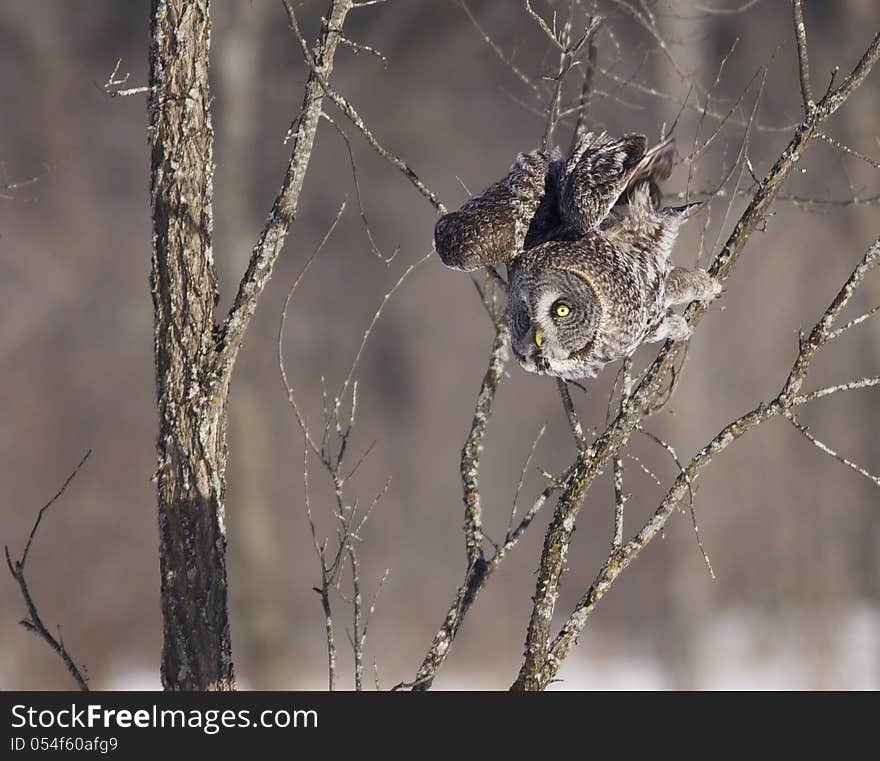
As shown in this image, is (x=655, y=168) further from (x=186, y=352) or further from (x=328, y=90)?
(x=186, y=352)

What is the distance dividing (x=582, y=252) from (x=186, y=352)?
908mm

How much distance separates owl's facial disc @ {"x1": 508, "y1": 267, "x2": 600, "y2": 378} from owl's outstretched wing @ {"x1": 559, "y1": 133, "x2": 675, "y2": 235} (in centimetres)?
14

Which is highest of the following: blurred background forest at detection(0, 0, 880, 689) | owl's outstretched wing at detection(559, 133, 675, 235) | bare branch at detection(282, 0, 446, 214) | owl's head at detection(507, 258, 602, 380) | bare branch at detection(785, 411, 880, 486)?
blurred background forest at detection(0, 0, 880, 689)

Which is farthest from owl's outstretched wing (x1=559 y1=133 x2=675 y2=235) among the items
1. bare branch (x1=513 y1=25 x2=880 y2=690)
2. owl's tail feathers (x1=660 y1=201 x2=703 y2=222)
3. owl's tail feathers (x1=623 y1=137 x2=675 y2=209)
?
bare branch (x1=513 y1=25 x2=880 y2=690)

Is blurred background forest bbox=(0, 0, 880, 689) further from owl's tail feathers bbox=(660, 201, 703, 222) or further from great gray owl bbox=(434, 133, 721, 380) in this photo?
great gray owl bbox=(434, 133, 721, 380)

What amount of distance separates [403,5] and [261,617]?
516 centimetres

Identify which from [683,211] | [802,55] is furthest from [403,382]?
[802,55]

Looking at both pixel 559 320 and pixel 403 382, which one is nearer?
pixel 559 320

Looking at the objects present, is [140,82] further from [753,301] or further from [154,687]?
[753,301]

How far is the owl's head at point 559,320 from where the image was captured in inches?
95.1

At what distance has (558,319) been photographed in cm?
243

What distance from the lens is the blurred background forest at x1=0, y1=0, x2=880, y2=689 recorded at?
27.1 ft

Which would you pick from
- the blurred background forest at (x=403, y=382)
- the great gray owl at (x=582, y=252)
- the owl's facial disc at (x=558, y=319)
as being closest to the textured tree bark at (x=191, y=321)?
the great gray owl at (x=582, y=252)
